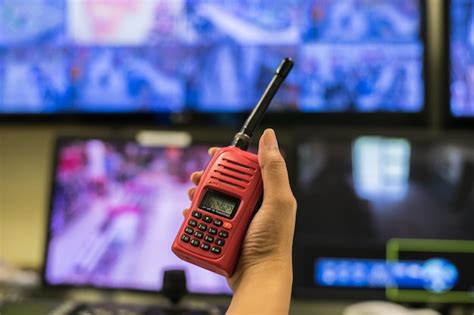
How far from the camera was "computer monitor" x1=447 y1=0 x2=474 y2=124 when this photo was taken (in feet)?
4.01

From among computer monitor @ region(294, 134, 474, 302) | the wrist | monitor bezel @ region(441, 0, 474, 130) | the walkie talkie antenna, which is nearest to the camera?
the wrist

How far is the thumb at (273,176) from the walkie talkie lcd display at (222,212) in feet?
0.05

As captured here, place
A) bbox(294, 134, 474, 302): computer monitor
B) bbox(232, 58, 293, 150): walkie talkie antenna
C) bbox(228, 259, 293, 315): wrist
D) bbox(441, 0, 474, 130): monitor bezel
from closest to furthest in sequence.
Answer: bbox(228, 259, 293, 315): wrist, bbox(232, 58, 293, 150): walkie talkie antenna, bbox(294, 134, 474, 302): computer monitor, bbox(441, 0, 474, 130): monitor bezel

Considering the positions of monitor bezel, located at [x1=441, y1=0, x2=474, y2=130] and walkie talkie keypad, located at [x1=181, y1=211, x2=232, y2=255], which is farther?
monitor bezel, located at [x1=441, y1=0, x2=474, y2=130]

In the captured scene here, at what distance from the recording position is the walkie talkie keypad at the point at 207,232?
0.70m

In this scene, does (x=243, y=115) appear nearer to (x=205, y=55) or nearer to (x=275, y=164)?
(x=205, y=55)

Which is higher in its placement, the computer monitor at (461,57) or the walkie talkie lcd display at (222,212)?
the computer monitor at (461,57)

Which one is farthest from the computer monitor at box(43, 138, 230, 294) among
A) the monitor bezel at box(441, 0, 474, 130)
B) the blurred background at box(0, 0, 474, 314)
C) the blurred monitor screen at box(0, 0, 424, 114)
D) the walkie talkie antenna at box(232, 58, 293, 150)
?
the monitor bezel at box(441, 0, 474, 130)

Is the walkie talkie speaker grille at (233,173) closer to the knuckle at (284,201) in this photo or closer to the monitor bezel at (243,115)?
the knuckle at (284,201)

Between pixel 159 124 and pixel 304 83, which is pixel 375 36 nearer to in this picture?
pixel 304 83

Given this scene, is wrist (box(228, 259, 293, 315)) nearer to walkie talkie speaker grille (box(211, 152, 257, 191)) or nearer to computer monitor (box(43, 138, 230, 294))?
walkie talkie speaker grille (box(211, 152, 257, 191))

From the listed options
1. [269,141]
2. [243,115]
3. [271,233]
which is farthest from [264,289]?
[243,115]

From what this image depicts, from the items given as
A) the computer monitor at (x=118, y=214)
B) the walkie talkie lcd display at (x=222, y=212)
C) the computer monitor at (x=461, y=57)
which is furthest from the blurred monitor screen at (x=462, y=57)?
the walkie talkie lcd display at (x=222, y=212)

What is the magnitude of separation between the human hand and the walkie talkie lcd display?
0.05 ft
